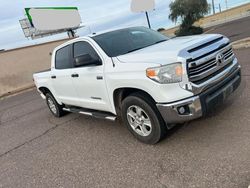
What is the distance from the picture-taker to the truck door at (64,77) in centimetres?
607

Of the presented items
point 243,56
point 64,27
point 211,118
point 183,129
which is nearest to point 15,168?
point 183,129

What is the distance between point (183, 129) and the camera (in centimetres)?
495

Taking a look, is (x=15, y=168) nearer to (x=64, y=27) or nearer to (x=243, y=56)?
(x=243, y=56)

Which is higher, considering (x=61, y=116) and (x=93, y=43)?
(x=93, y=43)

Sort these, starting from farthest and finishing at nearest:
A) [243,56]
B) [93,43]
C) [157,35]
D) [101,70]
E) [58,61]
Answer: [243,56], [58,61], [157,35], [93,43], [101,70]

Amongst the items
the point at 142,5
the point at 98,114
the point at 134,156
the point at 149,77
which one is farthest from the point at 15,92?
the point at 149,77

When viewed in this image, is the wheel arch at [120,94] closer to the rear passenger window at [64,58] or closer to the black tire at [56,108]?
the rear passenger window at [64,58]

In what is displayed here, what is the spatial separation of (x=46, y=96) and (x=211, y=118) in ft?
15.5

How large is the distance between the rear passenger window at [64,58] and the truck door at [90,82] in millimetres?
272

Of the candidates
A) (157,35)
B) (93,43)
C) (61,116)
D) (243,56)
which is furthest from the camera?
(243,56)

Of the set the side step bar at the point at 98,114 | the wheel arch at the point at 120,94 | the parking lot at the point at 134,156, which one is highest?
the wheel arch at the point at 120,94

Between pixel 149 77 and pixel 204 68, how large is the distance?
0.83 metres

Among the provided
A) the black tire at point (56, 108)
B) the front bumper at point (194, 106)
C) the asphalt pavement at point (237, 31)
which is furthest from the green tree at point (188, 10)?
the front bumper at point (194, 106)

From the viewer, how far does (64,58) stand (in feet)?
20.8
